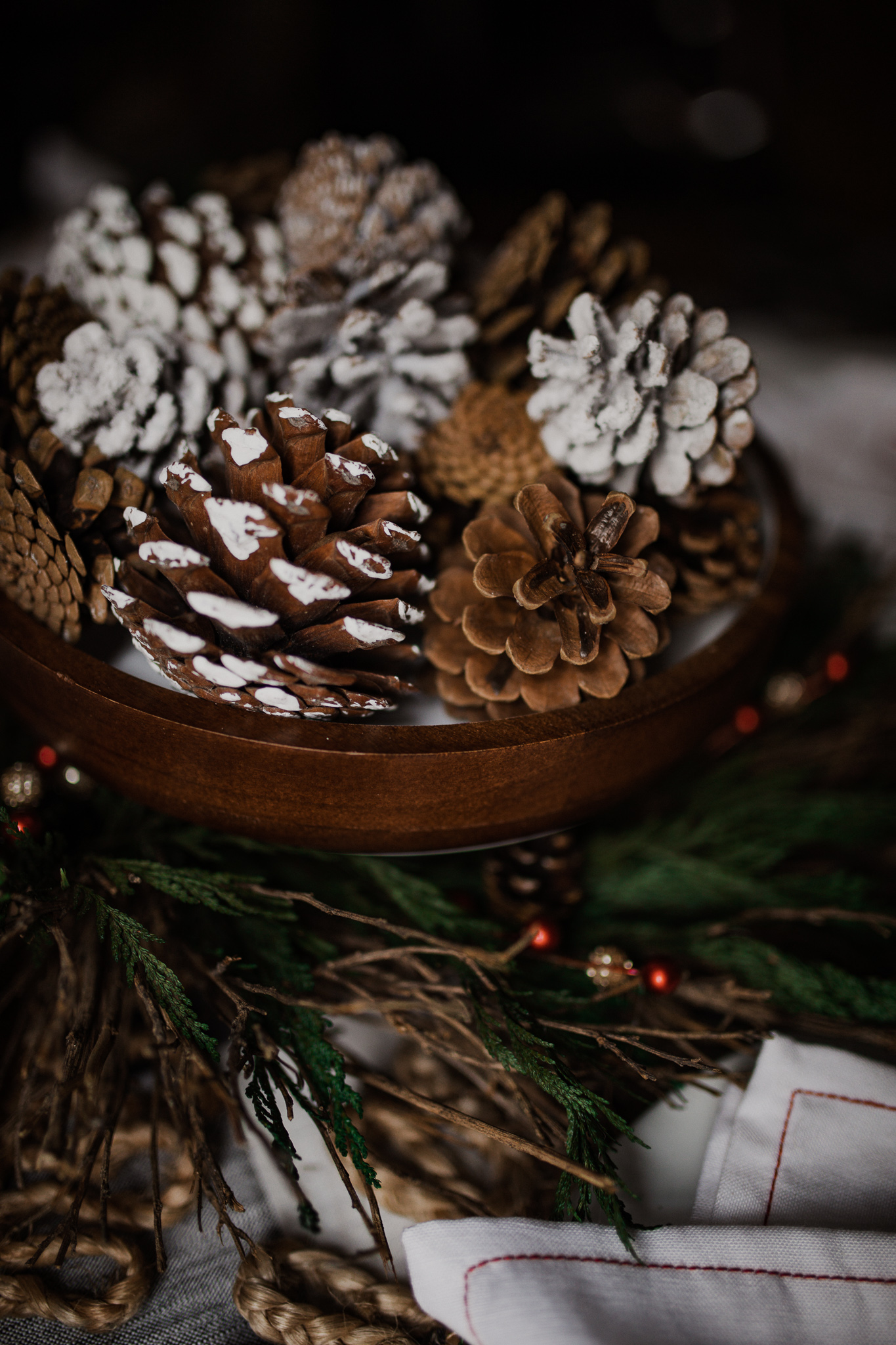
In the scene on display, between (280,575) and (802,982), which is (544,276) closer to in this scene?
(280,575)

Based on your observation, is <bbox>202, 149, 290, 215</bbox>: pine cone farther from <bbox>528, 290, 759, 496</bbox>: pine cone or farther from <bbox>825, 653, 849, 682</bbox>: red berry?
<bbox>825, 653, 849, 682</bbox>: red berry

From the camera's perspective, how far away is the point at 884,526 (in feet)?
2.66

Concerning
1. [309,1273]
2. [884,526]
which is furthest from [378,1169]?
[884,526]

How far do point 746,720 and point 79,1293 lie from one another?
1.69 feet

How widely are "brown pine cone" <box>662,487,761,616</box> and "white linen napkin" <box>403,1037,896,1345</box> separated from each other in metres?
0.28

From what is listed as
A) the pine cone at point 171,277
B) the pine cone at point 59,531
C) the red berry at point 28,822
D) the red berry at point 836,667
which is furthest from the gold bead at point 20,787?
the red berry at point 836,667

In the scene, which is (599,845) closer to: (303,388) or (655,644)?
(655,644)

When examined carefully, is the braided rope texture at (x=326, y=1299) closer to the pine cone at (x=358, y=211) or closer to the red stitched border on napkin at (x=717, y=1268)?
the red stitched border on napkin at (x=717, y=1268)

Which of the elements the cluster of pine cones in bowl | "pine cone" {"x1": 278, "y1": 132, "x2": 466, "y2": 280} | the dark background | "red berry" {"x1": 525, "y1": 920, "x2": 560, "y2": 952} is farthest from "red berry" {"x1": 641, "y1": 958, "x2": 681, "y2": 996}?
the dark background

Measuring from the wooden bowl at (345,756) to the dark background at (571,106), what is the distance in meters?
0.74

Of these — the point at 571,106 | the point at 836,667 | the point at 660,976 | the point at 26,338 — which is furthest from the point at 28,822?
the point at 571,106

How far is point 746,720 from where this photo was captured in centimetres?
60

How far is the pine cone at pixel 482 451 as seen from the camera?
1.40 feet

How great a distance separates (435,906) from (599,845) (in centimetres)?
15
